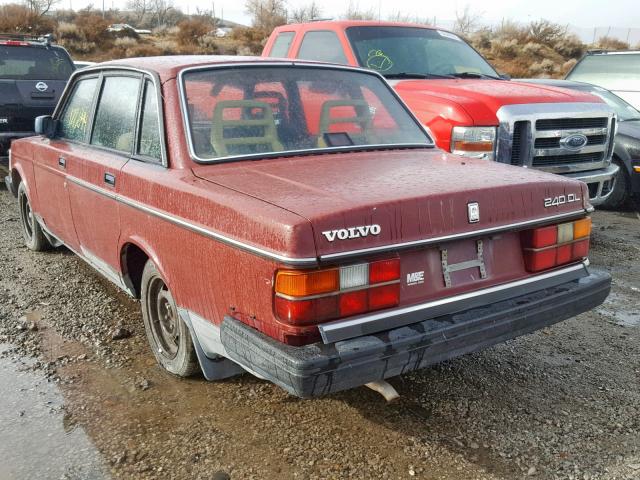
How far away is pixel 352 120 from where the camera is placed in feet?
12.0

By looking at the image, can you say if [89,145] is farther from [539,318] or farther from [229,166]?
[539,318]

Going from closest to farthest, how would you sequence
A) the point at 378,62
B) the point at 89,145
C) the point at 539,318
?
the point at 539,318 < the point at 89,145 < the point at 378,62

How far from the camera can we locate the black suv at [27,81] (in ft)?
28.3

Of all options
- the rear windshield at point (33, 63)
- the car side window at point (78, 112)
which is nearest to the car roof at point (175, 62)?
the car side window at point (78, 112)

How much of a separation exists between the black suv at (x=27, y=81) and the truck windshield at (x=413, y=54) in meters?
4.97

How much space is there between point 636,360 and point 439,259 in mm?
1830

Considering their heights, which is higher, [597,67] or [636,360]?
[597,67]

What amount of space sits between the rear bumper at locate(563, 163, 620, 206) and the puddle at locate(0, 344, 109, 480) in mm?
4754

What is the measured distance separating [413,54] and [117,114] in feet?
11.9

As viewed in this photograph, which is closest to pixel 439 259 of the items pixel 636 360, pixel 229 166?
pixel 229 166

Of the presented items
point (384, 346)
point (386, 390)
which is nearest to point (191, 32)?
point (386, 390)

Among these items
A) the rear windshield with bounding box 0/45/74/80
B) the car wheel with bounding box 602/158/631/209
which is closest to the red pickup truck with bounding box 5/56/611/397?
the car wheel with bounding box 602/158/631/209

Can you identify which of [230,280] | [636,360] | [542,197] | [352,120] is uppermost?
[352,120]

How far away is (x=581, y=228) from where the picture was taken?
3.17m
